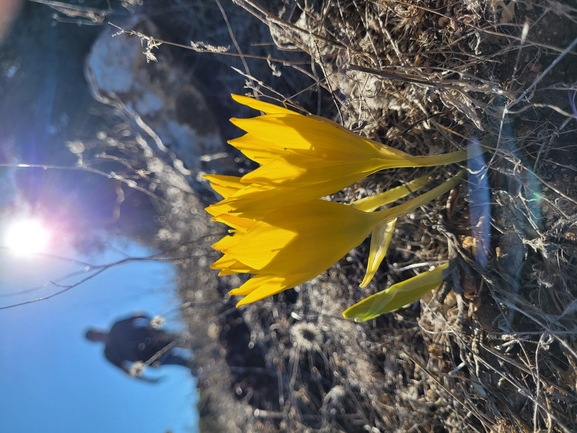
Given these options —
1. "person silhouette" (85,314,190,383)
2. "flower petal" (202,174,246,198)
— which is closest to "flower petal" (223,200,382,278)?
"flower petal" (202,174,246,198)

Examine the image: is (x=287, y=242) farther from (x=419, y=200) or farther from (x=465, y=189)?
(x=465, y=189)

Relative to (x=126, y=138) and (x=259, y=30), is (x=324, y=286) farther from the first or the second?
(x=126, y=138)

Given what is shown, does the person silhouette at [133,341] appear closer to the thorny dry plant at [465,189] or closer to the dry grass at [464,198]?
the dry grass at [464,198]

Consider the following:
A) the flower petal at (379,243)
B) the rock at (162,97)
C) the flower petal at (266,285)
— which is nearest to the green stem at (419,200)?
the flower petal at (379,243)

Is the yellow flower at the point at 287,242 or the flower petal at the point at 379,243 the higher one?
the yellow flower at the point at 287,242

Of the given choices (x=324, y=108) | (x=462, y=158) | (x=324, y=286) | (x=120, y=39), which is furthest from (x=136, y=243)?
(x=462, y=158)

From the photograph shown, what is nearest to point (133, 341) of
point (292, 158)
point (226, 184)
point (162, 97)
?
point (162, 97)

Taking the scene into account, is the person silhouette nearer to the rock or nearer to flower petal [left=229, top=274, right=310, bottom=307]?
the rock
